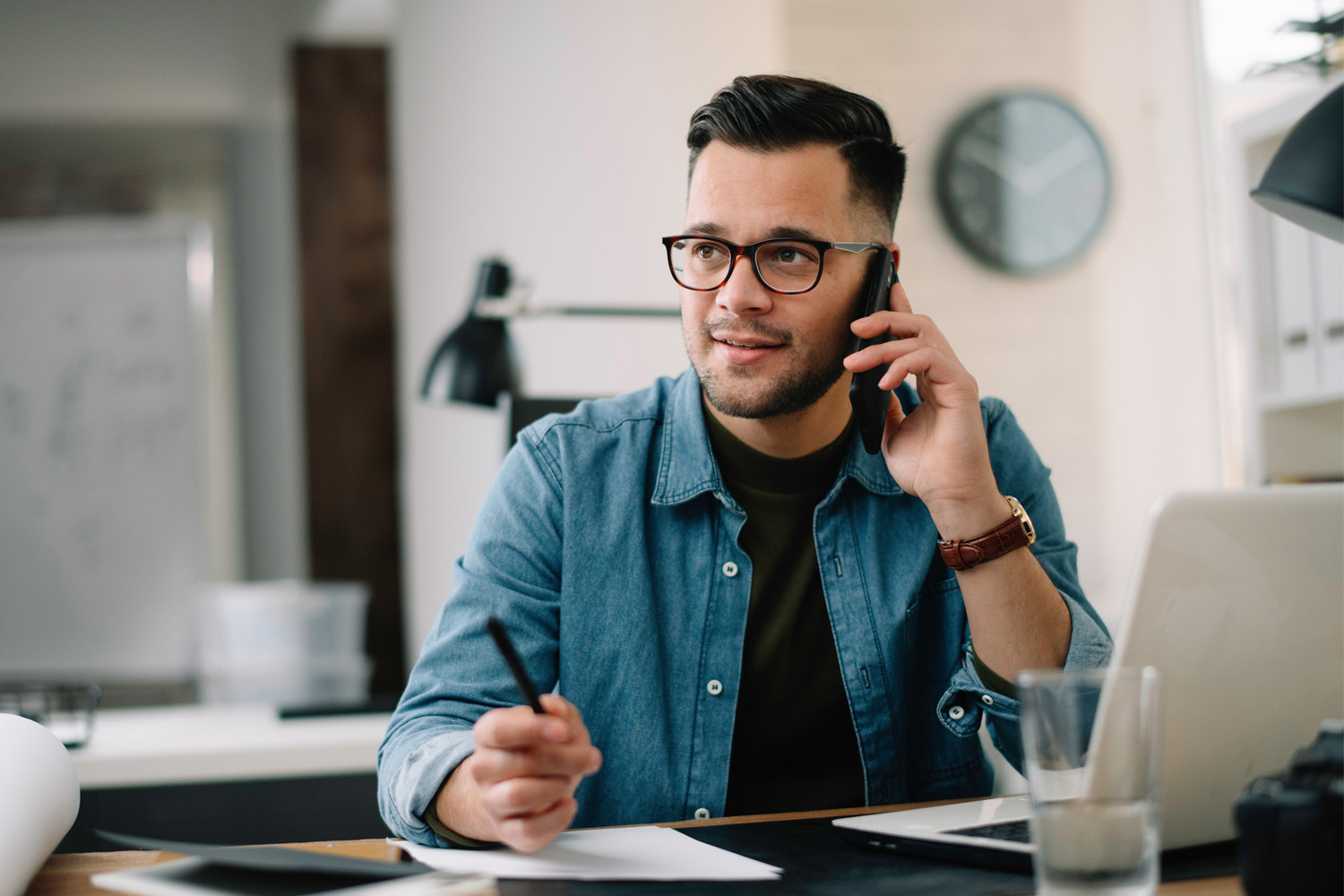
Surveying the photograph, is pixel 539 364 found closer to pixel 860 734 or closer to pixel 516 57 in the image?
pixel 516 57

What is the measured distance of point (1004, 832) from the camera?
0.78 m

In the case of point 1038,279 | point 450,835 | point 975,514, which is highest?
point 1038,279

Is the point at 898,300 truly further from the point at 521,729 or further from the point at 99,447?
the point at 99,447

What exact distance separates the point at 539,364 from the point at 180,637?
1.89m

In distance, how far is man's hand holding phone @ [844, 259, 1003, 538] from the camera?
3.40 feet

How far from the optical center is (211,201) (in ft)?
14.1

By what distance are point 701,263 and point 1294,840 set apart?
76 cm

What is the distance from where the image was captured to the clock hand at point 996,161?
3086 mm

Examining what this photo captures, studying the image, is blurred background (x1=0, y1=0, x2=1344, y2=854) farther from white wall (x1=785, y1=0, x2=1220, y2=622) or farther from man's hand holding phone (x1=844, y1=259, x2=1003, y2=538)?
man's hand holding phone (x1=844, y1=259, x2=1003, y2=538)

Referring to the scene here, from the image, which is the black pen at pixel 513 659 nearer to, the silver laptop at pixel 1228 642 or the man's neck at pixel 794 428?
the silver laptop at pixel 1228 642

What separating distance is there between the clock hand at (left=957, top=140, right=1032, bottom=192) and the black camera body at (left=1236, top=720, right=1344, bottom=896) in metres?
2.69

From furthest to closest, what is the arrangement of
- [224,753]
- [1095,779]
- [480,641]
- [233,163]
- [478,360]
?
[233,163] → [478,360] → [224,753] → [480,641] → [1095,779]

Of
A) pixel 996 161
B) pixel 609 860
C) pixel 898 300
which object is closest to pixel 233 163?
pixel 996 161

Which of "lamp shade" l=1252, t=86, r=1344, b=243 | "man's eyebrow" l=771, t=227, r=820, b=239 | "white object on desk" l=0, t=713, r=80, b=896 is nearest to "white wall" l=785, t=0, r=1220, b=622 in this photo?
"man's eyebrow" l=771, t=227, r=820, b=239
